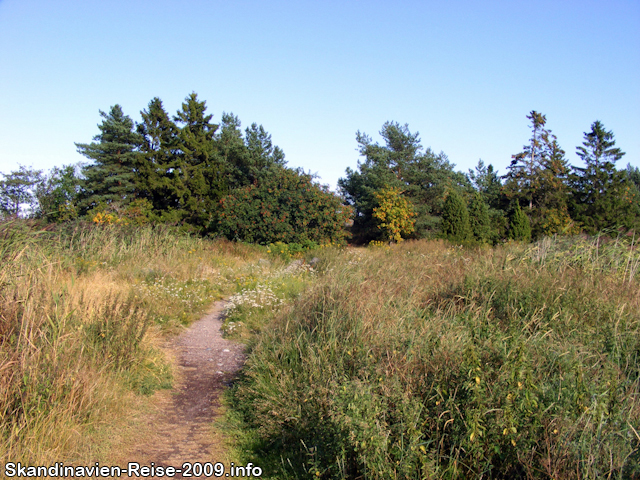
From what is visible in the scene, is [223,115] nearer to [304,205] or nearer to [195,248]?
[304,205]

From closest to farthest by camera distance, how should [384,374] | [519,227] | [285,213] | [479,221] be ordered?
[384,374] < [285,213] < [519,227] < [479,221]

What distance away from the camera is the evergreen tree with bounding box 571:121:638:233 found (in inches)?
1206

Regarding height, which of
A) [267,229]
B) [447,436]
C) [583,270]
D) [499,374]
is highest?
[267,229]

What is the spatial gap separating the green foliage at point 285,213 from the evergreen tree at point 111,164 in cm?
1467

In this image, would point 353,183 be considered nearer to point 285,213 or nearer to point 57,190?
point 285,213

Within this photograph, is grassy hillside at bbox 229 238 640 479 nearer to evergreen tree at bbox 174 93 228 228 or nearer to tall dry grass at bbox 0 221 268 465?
tall dry grass at bbox 0 221 268 465

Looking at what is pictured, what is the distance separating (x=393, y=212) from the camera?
977 inches

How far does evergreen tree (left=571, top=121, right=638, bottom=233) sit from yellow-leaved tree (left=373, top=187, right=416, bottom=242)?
1397 centimetres

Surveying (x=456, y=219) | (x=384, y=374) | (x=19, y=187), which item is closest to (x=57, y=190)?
(x=19, y=187)

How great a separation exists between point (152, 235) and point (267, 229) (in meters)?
4.79

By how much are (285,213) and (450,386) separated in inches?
555

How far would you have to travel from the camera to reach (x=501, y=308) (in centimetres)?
502

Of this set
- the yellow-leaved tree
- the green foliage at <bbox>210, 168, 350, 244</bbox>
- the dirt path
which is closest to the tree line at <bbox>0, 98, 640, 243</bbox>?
the yellow-leaved tree

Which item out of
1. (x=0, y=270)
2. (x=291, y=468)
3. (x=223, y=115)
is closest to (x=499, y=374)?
(x=291, y=468)
